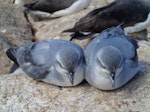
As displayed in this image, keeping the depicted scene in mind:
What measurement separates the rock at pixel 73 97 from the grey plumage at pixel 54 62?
13 centimetres

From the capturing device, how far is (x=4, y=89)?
502cm

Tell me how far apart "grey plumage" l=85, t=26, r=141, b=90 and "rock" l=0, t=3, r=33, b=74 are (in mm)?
2361

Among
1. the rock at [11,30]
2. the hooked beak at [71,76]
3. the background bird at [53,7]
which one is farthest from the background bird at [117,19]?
the hooked beak at [71,76]

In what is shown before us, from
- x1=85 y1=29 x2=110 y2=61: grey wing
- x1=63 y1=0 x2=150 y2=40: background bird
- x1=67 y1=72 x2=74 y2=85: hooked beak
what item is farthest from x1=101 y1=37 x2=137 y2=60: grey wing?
x1=63 y1=0 x2=150 y2=40: background bird

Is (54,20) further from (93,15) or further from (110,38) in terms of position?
(110,38)

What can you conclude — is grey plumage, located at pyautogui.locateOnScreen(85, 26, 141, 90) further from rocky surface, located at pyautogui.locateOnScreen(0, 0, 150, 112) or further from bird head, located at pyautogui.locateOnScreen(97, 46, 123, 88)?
rocky surface, located at pyautogui.locateOnScreen(0, 0, 150, 112)

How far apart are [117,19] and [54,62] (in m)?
3.07

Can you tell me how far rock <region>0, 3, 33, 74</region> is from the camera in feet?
23.0

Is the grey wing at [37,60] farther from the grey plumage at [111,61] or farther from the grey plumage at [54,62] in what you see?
the grey plumage at [111,61]

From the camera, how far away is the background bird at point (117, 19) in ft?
24.5

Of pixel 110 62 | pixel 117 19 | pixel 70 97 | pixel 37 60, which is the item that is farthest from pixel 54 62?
pixel 117 19

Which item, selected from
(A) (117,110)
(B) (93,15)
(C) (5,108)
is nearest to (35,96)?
(C) (5,108)

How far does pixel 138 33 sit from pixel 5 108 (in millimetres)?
3998

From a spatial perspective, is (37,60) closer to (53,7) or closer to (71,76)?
(71,76)
